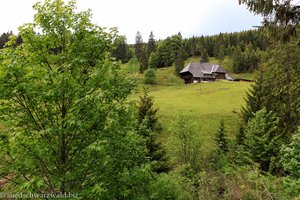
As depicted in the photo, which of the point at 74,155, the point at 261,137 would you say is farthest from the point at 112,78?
the point at 261,137

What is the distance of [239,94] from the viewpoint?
4962 cm

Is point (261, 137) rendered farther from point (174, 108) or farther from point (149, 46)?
point (149, 46)

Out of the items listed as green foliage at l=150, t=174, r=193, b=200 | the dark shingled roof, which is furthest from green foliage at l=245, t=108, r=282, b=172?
the dark shingled roof

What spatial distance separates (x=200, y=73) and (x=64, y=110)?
233 ft

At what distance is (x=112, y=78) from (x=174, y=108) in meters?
33.4

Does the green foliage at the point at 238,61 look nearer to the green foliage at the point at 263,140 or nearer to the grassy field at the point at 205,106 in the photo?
the grassy field at the point at 205,106

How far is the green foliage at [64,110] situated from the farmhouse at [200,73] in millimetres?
67349

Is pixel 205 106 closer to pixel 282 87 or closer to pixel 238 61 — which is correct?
pixel 282 87

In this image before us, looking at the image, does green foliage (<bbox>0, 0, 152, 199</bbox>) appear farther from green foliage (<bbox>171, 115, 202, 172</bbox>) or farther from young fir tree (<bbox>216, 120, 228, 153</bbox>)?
young fir tree (<bbox>216, 120, 228, 153</bbox>)

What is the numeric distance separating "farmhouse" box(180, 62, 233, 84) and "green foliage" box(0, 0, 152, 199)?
67.3 m

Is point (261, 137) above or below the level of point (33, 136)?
below

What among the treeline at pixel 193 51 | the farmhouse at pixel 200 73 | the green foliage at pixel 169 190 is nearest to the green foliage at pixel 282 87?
the green foliage at pixel 169 190

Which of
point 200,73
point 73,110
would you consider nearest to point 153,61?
point 200,73

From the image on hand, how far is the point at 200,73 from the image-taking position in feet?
251
